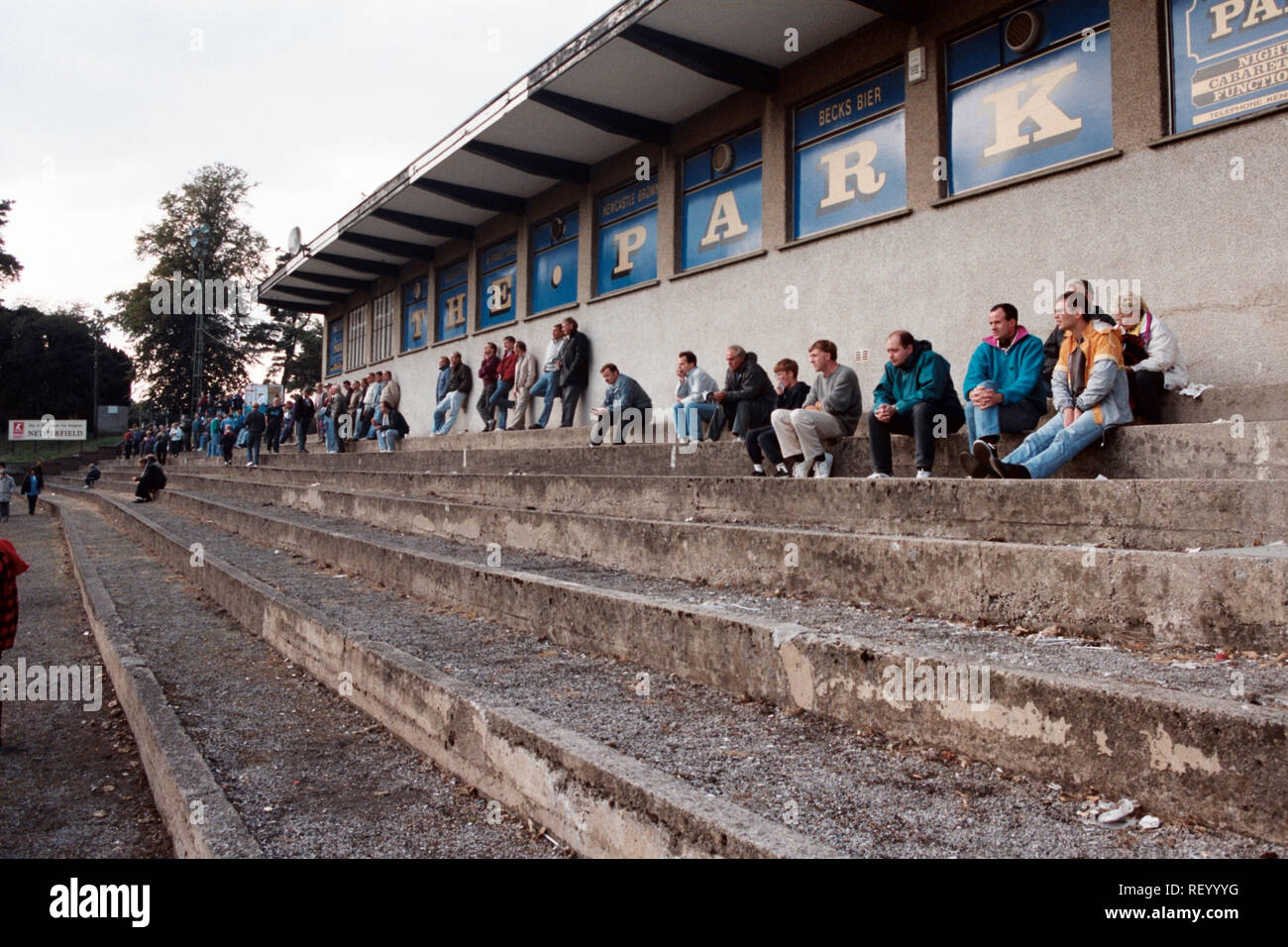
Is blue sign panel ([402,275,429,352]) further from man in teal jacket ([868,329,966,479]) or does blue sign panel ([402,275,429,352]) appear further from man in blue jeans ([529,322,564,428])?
man in teal jacket ([868,329,966,479])

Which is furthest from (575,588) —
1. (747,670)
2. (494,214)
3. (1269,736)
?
(494,214)

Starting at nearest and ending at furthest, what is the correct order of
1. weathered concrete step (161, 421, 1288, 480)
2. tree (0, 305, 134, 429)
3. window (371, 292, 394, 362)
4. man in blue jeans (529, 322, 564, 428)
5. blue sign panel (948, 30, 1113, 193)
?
1. weathered concrete step (161, 421, 1288, 480)
2. blue sign panel (948, 30, 1113, 193)
3. man in blue jeans (529, 322, 564, 428)
4. window (371, 292, 394, 362)
5. tree (0, 305, 134, 429)

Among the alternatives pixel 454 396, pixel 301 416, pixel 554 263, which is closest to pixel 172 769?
pixel 554 263

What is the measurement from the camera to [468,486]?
32.6 ft

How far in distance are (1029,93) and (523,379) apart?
373 inches

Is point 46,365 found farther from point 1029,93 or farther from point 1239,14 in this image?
point 1239,14

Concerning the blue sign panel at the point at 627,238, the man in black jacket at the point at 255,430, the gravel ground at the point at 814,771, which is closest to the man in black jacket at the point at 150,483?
the man in black jacket at the point at 255,430

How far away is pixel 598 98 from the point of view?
12438 millimetres

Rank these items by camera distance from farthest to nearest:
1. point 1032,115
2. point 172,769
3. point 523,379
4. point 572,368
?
point 523,379 < point 572,368 < point 1032,115 < point 172,769

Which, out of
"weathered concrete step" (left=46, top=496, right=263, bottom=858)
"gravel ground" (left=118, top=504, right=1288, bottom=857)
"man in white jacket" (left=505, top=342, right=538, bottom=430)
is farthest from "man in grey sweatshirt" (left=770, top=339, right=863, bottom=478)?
"man in white jacket" (left=505, top=342, right=538, bottom=430)

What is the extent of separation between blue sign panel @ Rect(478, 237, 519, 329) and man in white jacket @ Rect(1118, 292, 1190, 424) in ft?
41.7

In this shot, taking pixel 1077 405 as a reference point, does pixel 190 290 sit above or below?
above

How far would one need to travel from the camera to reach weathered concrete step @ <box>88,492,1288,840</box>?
80.8 inches

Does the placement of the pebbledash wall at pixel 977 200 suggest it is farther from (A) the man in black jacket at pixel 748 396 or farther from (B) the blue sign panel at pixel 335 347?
(B) the blue sign panel at pixel 335 347
